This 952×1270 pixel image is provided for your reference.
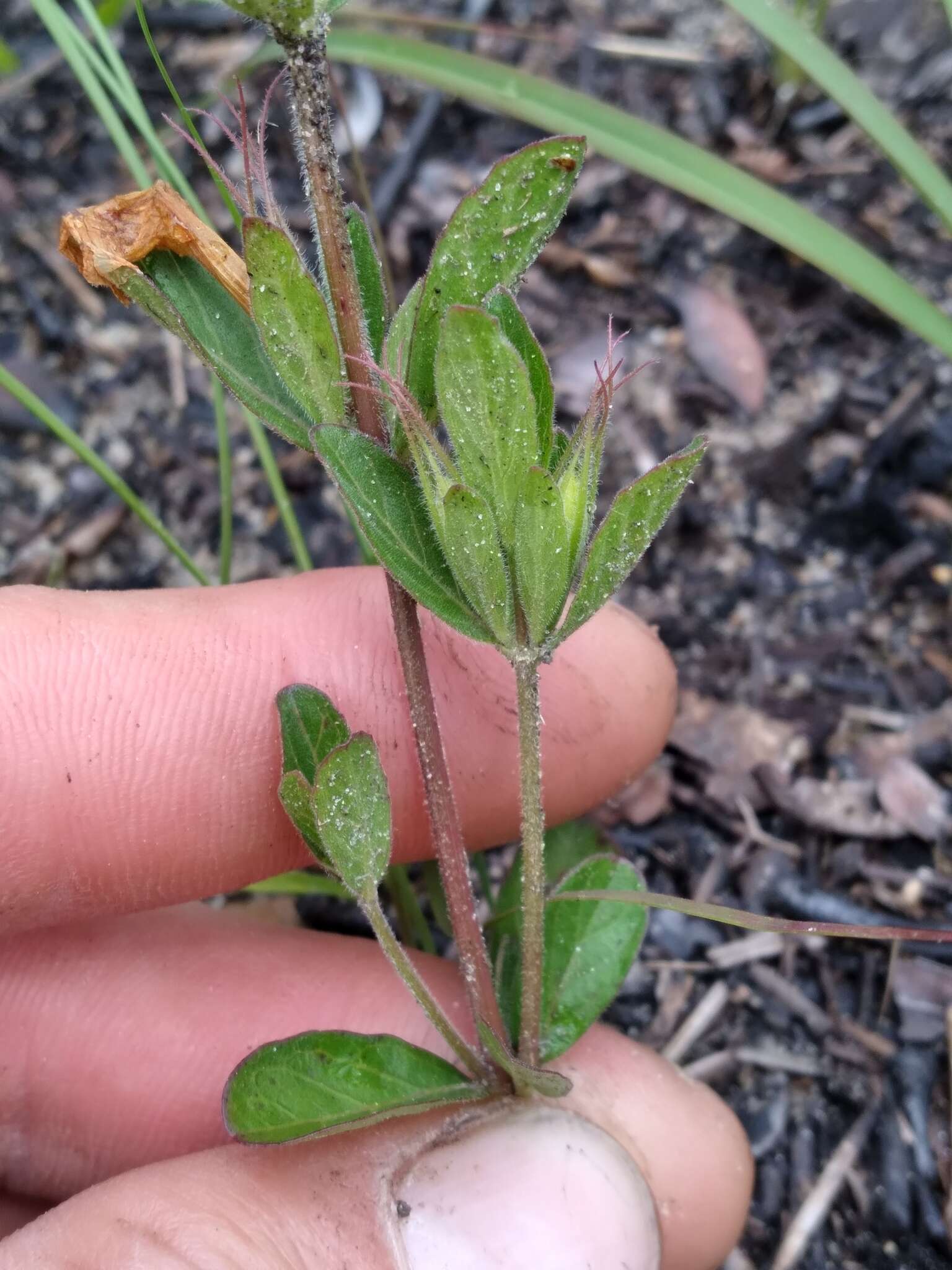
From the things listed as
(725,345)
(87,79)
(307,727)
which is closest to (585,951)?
(307,727)

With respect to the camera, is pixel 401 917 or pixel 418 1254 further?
pixel 401 917

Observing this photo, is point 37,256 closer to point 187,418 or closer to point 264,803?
point 187,418

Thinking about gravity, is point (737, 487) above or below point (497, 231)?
Answer: below

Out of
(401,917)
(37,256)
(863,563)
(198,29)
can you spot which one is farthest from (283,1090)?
(198,29)

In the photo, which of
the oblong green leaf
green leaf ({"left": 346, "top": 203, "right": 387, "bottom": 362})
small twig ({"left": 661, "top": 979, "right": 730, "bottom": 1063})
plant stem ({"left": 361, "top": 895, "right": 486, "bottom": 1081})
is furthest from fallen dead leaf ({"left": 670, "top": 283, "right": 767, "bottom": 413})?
plant stem ({"left": 361, "top": 895, "right": 486, "bottom": 1081})

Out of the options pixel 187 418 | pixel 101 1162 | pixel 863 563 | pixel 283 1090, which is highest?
pixel 187 418

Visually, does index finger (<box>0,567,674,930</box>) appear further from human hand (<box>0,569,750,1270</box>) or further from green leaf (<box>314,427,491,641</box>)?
green leaf (<box>314,427,491,641</box>)

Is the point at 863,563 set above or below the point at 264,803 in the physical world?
above

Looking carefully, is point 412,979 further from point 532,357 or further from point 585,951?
point 532,357
